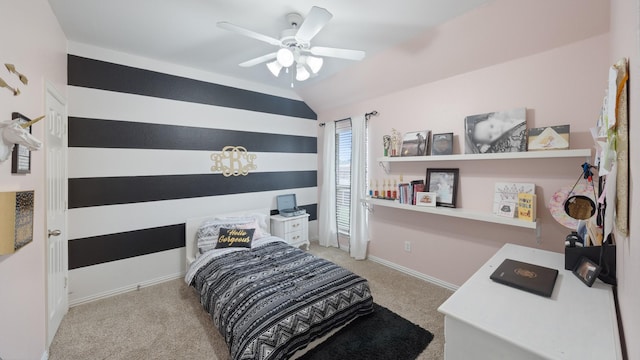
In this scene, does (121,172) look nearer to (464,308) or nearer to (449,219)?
(464,308)

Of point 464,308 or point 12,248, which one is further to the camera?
point 12,248

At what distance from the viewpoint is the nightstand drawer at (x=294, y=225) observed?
12.7 feet

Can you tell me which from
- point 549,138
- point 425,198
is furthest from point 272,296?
point 549,138

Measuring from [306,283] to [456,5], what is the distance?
2.61 metres


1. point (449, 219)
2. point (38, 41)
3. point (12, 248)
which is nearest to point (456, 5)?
point (449, 219)

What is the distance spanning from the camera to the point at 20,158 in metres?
1.41

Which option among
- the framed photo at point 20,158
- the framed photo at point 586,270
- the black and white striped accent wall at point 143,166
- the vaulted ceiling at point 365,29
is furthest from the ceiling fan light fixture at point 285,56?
the framed photo at point 586,270

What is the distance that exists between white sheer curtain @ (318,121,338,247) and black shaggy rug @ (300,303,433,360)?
2.04 meters

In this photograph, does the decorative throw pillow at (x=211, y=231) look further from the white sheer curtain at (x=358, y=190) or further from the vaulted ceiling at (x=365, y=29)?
the vaulted ceiling at (x=365, y=29)

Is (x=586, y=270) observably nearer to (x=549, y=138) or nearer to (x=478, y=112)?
(x=549, y=138)

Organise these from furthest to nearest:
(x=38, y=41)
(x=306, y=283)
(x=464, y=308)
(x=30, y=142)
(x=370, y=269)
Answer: (x=370, y=269) → (x=306, y=283) → (x=38, y=41) → (x=30, y=142) → (x=464, y=308)

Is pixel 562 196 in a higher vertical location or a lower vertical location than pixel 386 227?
higher

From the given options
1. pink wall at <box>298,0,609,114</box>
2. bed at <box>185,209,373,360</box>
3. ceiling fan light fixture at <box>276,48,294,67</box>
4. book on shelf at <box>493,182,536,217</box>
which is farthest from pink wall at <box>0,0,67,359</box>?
book on shelf at <box>493,182,536,217</box>

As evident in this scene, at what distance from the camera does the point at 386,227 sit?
3523mm
